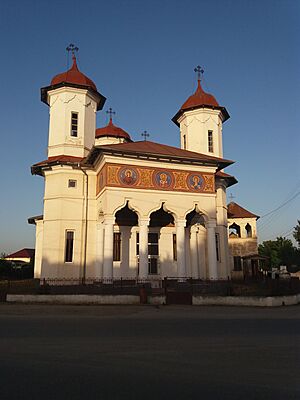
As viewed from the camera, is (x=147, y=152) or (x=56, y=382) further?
(x=147, y=152)

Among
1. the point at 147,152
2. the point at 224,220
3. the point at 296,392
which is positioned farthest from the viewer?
the point at 224,220

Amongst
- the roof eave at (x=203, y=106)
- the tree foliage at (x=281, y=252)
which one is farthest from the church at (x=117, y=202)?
the tree foliage at (x=281, y=252)

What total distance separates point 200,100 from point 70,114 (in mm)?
10449

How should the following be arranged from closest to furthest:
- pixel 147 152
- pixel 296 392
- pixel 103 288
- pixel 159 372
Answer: pixel 296 392
pixel 159 372
pixel 103 288
pixel 147 152

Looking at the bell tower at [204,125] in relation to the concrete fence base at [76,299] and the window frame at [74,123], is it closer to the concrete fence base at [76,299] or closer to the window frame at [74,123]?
the window frame at [74,123]

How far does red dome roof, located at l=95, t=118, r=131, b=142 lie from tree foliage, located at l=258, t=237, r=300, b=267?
38260 millimetres

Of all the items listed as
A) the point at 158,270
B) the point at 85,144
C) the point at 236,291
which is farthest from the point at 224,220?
the point at 85,144

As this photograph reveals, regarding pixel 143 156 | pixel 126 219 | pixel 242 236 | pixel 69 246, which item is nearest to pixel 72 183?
pixel 69 246

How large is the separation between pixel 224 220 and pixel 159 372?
20604 mm

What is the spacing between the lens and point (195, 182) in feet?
69.0

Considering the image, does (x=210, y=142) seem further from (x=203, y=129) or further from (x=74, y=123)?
(x=74, y=123)

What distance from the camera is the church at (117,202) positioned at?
19.5m

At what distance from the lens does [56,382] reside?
195 inches

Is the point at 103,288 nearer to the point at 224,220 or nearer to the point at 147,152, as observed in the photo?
the point at 147,152
